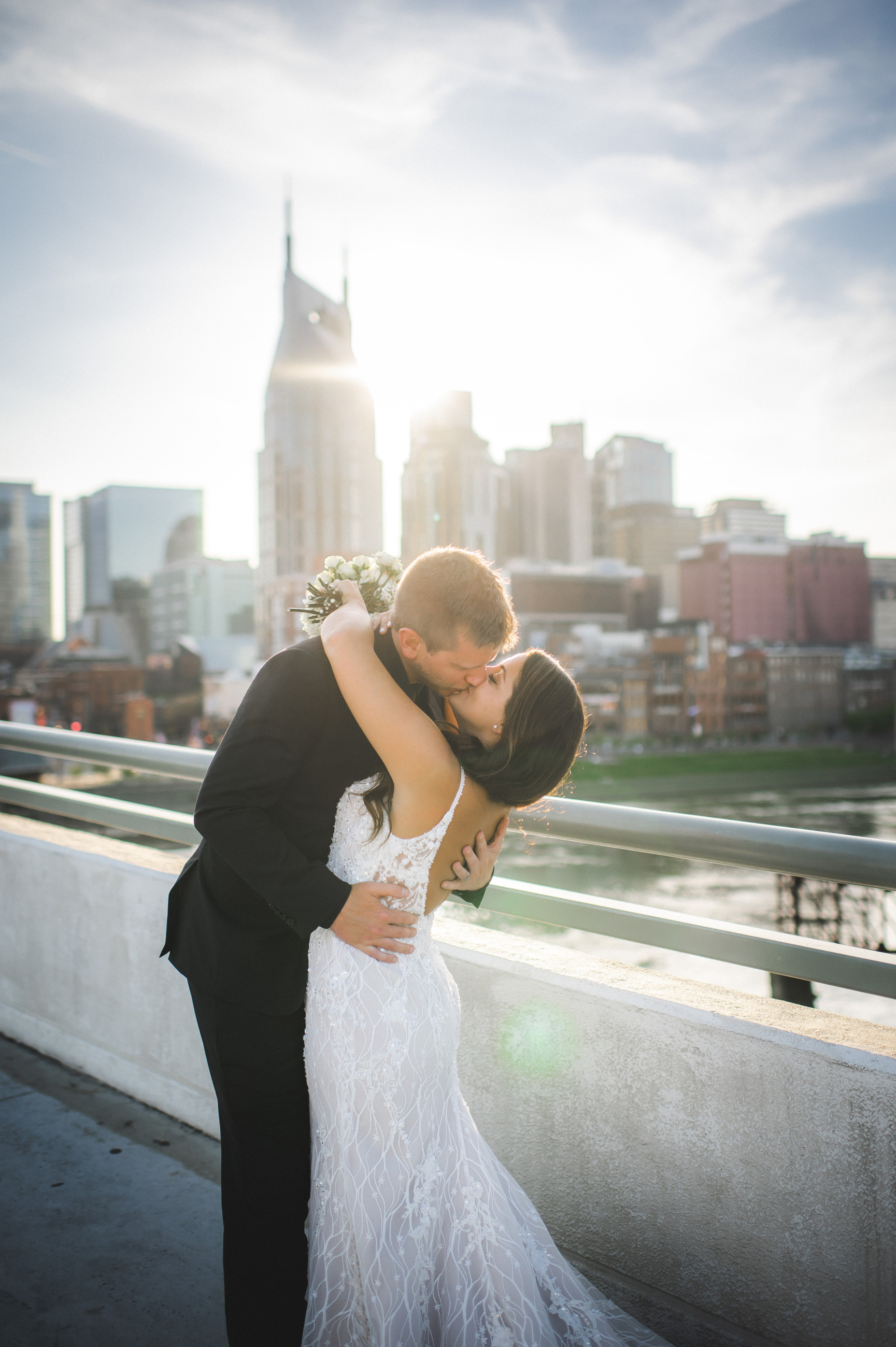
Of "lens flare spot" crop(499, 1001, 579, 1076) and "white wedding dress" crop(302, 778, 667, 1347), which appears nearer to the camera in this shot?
"white wedding dress" crop(302, 778, 667, 1347)

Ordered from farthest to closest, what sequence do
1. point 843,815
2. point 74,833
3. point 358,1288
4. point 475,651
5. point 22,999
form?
point 843,815, point 74,833, point 22,999, point 358,1288, point 475,651

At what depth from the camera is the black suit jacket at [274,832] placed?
1527 millimetres

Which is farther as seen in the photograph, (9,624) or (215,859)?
(9,624)

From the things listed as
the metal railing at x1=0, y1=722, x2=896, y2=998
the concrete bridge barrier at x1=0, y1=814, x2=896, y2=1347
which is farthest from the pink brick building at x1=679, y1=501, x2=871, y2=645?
the concrete bridge barrier at x1=0, y1=814, x2=896, y2=1347

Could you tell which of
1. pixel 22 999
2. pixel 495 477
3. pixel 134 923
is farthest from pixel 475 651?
pixel 495 477

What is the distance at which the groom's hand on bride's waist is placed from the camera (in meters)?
1.58

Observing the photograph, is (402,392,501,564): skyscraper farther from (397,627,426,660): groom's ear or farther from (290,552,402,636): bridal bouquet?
(397,627,426,660): groom's ear

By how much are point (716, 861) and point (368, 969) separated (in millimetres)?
807

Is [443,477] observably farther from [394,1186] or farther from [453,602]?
[394,1186]

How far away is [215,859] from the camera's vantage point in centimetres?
171

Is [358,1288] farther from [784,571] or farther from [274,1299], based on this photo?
[784,571]

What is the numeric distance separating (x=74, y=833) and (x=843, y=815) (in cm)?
7922

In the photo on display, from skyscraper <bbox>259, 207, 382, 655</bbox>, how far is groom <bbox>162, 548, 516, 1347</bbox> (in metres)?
133

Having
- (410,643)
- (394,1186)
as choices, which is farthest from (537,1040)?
(410,643)
